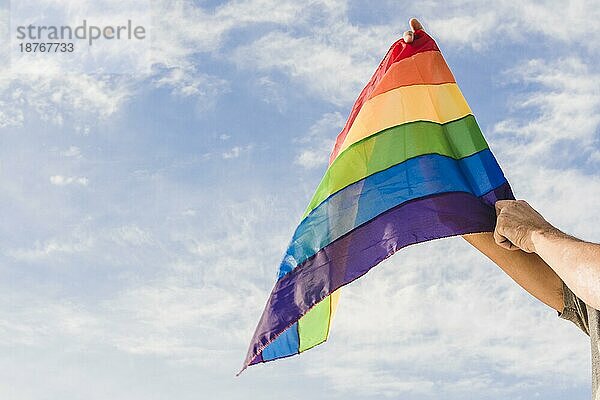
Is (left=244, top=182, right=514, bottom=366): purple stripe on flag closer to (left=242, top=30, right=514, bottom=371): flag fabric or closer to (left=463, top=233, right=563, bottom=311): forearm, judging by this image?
(left=242, top=30, right=514, bottom=371): flag fabric

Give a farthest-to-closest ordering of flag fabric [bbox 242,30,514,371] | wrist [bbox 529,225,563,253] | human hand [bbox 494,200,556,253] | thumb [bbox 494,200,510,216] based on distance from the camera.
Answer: flag fabric [bbox 242,30,514,371] → thumb [bbox 494,200,510,216] → human hand [bbox 494,200,556,253] → wrist [bbox 529,225,563,253]

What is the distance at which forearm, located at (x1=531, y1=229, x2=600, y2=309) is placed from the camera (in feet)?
8.11

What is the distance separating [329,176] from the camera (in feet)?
12.4

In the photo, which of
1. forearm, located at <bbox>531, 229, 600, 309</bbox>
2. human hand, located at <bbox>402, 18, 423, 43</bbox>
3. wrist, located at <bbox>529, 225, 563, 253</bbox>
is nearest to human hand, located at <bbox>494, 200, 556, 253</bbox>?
wrist, located at <bbox>529, 225, 563, 253</bbox>

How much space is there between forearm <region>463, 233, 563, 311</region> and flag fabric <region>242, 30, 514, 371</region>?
0.19m

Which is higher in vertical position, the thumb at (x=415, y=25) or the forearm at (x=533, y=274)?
the thumb at (x=415, y=25)

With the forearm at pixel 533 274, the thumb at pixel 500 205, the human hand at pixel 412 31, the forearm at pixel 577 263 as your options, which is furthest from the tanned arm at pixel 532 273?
the human hand at pixel 412 31

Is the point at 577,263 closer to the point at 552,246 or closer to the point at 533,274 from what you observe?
the point at 552,246

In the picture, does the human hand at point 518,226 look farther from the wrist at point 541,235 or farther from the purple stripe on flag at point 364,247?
the purple stripe on flag at point 364,247

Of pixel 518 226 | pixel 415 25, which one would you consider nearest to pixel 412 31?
pixel 415 25

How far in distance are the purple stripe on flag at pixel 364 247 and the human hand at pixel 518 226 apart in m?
0.19

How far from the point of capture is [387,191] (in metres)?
3.62

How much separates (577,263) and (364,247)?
42.9 inches

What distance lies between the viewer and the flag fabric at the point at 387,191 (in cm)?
346
